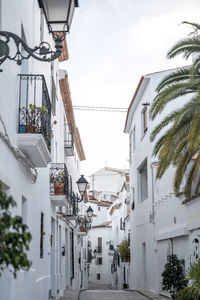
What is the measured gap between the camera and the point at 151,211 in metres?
21.1

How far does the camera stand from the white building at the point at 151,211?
15.4m

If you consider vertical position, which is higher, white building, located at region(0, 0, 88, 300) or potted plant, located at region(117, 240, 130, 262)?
white building, located at region(0, 0, 88, 300)

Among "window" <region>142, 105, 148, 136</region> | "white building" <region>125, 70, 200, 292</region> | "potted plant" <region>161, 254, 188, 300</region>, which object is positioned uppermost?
"window" <region>142, 105, 148, 136</region>

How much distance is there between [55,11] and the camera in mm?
5340

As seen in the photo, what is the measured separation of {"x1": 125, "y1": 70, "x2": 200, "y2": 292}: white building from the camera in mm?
15420

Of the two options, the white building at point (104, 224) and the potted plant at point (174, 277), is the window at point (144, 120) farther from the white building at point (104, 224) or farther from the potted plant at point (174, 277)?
the white building at point (104, 224)

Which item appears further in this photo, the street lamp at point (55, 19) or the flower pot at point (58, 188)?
the flower pot at point (58, 188)

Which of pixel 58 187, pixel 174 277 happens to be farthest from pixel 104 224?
pixel 58 187

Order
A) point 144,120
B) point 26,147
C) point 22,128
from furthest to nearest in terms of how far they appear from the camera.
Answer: point 144,120 → point 22,128 → point 26,147

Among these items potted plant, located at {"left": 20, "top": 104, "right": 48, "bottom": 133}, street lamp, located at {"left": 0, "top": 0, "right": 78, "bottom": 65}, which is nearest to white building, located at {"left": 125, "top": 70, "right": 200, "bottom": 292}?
potted plant, located at {"left": 20, "top": 104, "right": 48, "bottom": 133}

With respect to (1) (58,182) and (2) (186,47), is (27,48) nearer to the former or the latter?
(2) (186,47)

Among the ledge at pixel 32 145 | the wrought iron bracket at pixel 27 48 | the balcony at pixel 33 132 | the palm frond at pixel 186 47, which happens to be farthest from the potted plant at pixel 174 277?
the wrought iron bracket at pixel 27 48

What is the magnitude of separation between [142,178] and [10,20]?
17982mm

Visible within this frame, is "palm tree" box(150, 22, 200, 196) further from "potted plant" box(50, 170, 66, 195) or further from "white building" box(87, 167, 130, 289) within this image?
"white building" box(87, 167, 130, 289)
